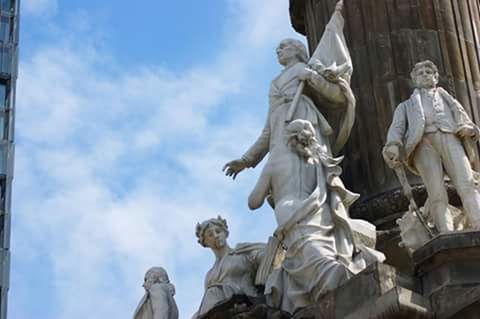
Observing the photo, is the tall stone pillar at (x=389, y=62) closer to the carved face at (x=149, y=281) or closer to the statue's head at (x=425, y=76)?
the statue's head at (x=425, y=76)

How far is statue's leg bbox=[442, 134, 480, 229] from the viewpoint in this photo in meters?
16.4

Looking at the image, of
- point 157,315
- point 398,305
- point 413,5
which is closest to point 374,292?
point 398,305

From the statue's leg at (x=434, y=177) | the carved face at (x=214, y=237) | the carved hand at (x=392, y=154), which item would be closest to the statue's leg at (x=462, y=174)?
the statue's leg at (x=434, y=177)

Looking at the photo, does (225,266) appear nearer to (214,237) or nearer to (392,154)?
(214,237)

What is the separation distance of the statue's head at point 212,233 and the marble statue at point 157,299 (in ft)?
2.40

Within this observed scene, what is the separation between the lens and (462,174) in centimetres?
1655

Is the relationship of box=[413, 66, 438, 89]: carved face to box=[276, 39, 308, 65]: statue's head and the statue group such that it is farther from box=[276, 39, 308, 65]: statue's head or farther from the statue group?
box=[276, 39, 308, 65]: statue's head

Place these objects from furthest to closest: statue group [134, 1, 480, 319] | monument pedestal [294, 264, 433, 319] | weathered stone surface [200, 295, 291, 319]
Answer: statue group [134, 1, 480, 319]
weathered stone surface [200, 295, 291, 319]
monument pedestal [294, 264, 433, 319]

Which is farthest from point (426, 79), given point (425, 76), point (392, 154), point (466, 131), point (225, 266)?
point (225, 266)

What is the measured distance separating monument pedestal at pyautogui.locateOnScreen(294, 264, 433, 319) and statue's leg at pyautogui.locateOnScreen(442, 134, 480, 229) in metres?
1.56

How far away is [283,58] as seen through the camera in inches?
773

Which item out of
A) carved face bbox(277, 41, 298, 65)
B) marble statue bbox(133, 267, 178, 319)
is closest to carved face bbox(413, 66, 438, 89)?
carved face bbox(277, 41, 298, 65)

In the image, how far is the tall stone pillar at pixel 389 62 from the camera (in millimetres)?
20047

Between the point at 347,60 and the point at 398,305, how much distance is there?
5.33 m
